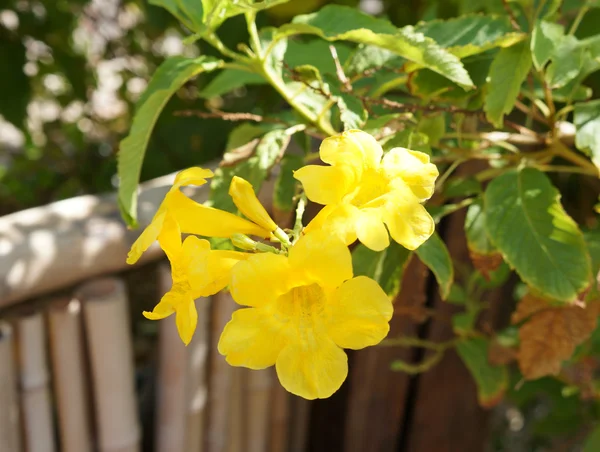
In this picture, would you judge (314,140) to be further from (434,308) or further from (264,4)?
(264,4)

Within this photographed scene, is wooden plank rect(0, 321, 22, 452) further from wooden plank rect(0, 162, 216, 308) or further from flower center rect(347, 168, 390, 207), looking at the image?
flower center rect(347, 168, 390, 207)

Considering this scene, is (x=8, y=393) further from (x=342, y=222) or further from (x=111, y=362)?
(x=342, y=222)

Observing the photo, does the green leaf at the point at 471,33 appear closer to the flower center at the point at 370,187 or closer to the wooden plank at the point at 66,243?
the flower center at the point at 370,187

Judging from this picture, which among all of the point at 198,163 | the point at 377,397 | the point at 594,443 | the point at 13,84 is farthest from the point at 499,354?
the point at 13,84

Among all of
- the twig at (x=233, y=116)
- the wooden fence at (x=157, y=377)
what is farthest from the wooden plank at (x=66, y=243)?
the twig at (x=233, y=116)

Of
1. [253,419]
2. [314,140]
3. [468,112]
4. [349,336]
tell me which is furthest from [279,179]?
[253,419]

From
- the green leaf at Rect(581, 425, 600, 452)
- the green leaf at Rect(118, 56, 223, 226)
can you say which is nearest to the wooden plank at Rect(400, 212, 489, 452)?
the green leaf at Rect(581, 425, 600, 452)
